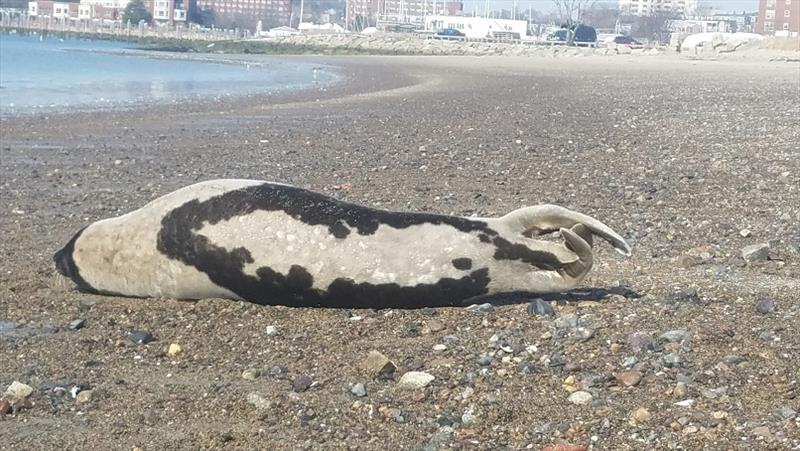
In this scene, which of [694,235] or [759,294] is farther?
[694,235]

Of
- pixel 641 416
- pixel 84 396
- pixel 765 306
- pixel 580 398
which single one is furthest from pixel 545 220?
pixel 84 396

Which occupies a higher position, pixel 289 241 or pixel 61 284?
pixel 289 241

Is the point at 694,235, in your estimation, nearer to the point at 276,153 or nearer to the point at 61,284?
the point at 61,284

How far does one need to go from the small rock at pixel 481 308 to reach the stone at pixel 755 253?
1.95 metres

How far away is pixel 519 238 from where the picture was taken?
234 inches

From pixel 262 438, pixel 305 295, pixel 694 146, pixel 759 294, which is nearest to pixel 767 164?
pixel 694 146

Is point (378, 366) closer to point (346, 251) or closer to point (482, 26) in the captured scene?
point (346, 251)

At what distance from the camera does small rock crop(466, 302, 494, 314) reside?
18.8 ft

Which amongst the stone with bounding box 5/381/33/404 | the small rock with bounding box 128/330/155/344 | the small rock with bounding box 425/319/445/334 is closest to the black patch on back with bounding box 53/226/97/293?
the small rock with bounding box 128/330/155/344

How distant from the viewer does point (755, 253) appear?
687cm

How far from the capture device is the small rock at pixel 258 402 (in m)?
4.53

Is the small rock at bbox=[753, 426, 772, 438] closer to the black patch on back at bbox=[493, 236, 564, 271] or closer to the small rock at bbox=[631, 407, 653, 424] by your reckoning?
the small rock at bbox=[631, 407, 653, 424]

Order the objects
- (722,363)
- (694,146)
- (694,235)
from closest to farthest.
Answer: (722,363) < (694,235) < (694,146)

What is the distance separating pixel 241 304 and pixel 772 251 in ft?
11.1
